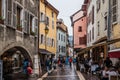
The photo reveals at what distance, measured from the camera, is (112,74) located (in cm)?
1966

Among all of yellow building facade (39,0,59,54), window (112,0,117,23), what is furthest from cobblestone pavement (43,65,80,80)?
yellow building facade (39,0,59,54)

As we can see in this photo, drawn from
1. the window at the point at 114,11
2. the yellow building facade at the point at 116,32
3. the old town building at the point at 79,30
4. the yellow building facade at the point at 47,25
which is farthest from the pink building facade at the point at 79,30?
the yellow building facade at the point at 116,32

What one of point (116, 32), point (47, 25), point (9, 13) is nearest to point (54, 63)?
point (47, 25)

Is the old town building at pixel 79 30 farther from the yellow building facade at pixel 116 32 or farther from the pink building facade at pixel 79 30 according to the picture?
the yellow building facade at pixel 116 32

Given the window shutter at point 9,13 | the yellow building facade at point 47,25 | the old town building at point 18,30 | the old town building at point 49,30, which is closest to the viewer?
the old town building at point 18,30

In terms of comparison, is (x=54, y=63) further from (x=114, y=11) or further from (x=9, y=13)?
(x=9, y=13)

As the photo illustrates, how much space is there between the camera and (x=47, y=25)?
59.8m

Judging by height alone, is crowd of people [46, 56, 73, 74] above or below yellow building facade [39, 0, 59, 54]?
below

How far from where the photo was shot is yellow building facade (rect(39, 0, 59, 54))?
55612 millimetres

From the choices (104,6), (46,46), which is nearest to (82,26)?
(46,46)

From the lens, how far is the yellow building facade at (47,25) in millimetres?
55612

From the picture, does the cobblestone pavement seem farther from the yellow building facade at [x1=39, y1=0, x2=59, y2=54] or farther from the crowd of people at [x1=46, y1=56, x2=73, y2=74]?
the yellow building facade at [x1=39, y1=0, x2=59, y2=54]

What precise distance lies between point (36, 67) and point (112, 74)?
14.3 m

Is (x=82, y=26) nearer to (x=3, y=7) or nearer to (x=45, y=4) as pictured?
(x=45, y=4)
